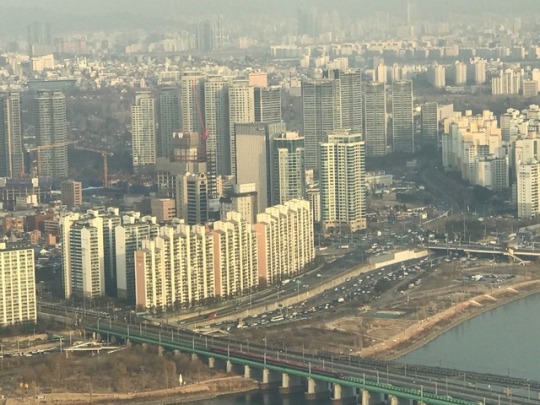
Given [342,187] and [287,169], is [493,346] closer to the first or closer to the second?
[342,187]

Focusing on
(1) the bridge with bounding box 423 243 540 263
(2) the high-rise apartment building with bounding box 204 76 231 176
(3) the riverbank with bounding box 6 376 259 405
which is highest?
(2) the high-rise apartment building with bounding box 204 76 231 176

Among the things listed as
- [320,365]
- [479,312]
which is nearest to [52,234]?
[479,312]

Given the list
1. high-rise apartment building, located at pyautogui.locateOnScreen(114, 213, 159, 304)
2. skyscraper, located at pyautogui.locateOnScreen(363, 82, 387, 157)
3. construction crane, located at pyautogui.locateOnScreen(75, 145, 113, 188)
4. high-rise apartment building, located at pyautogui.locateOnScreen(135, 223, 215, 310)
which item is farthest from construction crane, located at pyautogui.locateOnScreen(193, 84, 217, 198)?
high-rise apartment building, located at pyautogui.locateOnScreen(135, 223, 215, 310)

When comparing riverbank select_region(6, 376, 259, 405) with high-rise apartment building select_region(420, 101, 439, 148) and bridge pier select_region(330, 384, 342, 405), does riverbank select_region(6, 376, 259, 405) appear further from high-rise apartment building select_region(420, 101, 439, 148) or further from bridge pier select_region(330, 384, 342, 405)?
high-rise apartment building select_region(420, 101, 439, 148)

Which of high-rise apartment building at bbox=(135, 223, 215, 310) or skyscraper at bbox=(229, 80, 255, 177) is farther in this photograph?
skyscraper at bbox=(229, 80, 255, 177)

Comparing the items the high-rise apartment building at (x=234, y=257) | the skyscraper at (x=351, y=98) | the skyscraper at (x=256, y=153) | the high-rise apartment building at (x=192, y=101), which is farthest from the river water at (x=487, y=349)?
the high-rise apartment building at (x=192, y=101)
